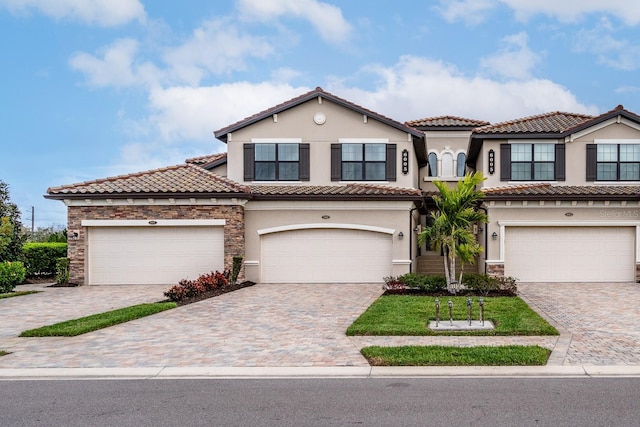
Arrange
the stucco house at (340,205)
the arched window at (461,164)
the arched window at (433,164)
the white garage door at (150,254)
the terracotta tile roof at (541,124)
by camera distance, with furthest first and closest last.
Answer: the arched window at (433,164), the arched window at (461,164), the terracotta tile roof at (541,124), the white garage door at (150,254), the stucco house at (340,205)

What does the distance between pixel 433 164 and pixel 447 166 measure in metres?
0.74

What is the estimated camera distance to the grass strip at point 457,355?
27.3ft

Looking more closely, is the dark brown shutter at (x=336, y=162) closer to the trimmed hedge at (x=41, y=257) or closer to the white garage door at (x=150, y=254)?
the white garage door at (x=150, y=254)

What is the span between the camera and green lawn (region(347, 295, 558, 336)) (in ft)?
35.0

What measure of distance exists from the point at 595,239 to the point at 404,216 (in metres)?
A: 7.46

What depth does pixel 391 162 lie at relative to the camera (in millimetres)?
21953

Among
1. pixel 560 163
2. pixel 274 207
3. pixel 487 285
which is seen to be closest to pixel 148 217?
pixel 274 207

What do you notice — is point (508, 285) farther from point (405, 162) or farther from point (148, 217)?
point (148, 217)

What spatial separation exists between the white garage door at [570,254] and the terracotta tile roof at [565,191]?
4.67ft

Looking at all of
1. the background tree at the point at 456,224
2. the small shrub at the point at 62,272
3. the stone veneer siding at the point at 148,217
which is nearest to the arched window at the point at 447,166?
the background tree at the point at 456,224

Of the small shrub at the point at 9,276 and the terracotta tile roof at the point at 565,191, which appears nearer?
the small shrub at the point at 9,276

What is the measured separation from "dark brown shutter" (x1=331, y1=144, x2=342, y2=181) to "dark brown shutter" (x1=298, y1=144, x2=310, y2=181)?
101 centimetres

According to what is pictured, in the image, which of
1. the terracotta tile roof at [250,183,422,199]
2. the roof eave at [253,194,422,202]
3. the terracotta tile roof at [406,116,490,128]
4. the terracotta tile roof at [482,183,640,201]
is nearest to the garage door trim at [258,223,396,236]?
the roof eave at [253,194,422,202]

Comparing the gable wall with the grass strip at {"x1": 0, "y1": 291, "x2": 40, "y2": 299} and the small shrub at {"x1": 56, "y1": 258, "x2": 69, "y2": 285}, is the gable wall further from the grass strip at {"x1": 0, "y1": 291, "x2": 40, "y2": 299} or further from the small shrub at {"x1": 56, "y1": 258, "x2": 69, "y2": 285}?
the grass strip at {"x1": 0, "y1": 291, "x2": 40, "y2": 299}
